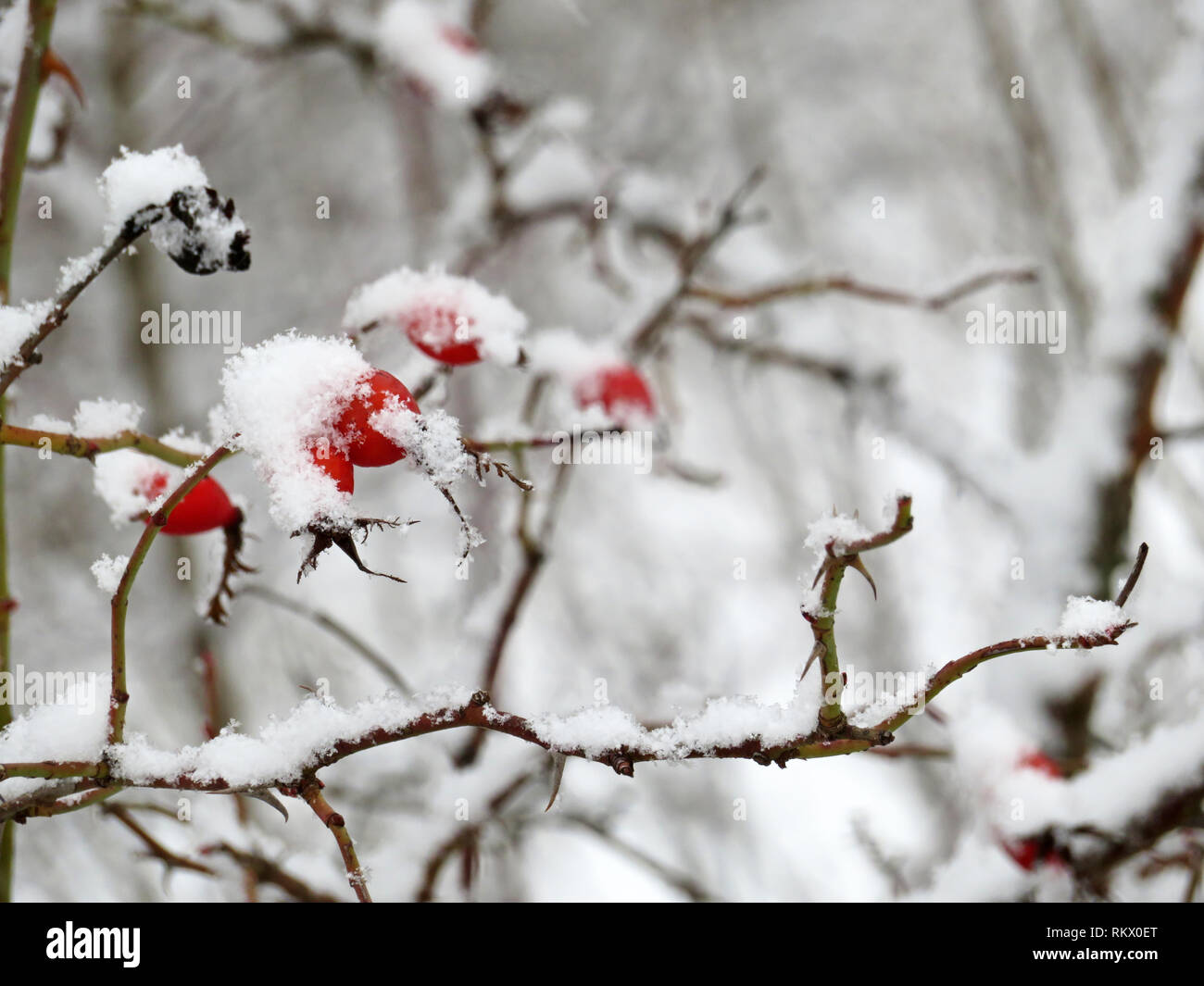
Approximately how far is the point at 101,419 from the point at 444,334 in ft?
0.81

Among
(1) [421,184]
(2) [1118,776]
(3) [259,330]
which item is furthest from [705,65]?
(2) [1118,776]

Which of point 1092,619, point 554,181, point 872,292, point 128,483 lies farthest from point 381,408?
point 554,181

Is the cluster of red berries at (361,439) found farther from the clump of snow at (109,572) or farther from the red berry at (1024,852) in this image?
the red berry at (1024,852)

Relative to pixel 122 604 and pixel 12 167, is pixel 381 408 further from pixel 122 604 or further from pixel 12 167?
pixel 12 167

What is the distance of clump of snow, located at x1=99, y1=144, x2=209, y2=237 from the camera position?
576 millimetres

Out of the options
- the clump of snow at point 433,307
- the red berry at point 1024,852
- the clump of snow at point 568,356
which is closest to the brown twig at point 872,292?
the clump of snow at point 568,356

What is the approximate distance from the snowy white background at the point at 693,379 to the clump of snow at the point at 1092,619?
778mm

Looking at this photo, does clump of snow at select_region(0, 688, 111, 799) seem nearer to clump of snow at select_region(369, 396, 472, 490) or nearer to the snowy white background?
clump of snow at select_region(369, 396, 472, 490)

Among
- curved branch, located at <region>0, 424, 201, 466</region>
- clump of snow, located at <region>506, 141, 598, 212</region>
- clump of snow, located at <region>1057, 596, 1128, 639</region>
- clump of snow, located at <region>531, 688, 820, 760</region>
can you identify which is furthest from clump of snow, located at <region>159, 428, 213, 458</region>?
clump of snow, located at <region>506, 141, 598, 212</region>

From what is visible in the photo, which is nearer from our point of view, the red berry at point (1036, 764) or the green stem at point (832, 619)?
the green stem at point (832, 619)

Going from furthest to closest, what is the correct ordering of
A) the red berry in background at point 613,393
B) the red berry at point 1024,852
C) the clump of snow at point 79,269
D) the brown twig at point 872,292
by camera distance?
1. the brown twig at point 872,292
2. the red berry in background at point 613,393
3. the red berry at point 1024,852
4. the clump of snow at point 79,269

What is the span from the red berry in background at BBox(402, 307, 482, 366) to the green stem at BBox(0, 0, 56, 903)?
282 millimetres

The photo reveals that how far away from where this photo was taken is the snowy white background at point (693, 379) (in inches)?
61.1

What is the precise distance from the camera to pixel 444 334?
713mm
